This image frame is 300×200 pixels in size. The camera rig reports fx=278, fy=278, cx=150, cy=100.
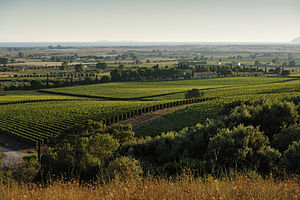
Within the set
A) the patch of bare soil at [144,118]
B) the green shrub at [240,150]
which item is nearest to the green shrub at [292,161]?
the green shrub at [240,150]

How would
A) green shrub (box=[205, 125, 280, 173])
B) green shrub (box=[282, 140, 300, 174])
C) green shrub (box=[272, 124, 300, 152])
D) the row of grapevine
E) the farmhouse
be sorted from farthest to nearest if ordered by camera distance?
the farmhouse < the row of grapevine < green shrub (box=[272, 124, 300, 152]) < green shrub (box=[205, 125, 280, 173]) < green shrub (box=[282, 140, 300, 174])

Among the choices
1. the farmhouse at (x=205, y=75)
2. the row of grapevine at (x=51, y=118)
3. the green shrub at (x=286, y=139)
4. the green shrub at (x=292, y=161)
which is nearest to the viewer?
the green shrub at (x=292, y=161)

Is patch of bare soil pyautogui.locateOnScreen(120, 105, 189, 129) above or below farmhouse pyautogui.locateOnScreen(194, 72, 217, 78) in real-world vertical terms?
below

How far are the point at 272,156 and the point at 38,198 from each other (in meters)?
10.4

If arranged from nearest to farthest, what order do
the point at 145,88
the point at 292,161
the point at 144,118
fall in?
the point at 292,161, the point at 144,118, the point at 145,88

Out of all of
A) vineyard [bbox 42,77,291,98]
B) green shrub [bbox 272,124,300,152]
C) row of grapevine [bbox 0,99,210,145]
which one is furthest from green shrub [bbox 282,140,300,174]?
vineyard [bbox 42,77,291,98]

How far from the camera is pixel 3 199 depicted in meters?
7.02

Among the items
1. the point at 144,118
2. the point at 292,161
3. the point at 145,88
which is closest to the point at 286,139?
the point at 292,161

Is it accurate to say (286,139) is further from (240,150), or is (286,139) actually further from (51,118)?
(51,118)

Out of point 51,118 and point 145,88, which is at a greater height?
point 51,118

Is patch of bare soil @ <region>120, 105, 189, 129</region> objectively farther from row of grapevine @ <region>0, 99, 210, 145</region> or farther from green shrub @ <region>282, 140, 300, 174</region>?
green shrub @ <region>282, 140, 300, 174</region>

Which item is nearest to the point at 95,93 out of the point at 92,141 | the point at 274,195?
the point at 92,141

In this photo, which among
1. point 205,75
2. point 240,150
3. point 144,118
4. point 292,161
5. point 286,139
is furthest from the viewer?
point 205,75

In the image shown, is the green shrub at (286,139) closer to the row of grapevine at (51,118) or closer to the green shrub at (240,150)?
the green shrub at (240,150)
